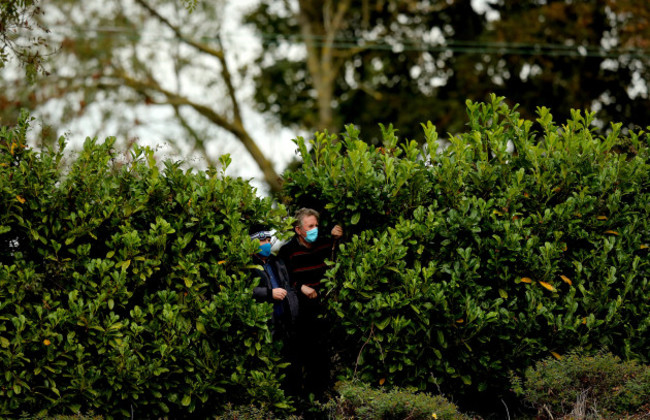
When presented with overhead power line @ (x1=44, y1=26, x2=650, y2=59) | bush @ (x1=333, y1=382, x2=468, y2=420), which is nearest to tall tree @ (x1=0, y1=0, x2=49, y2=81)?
bush @ (x1=333, y1=382, x2=468, y2=420)

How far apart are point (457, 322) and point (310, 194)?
72.6 inches

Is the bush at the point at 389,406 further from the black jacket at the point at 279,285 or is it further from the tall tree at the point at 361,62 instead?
the tall tree at the point at 361,62

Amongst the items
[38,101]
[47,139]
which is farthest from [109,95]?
[47,139]

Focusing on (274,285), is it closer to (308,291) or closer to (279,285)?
(279,285)

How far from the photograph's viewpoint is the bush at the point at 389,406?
235 inches

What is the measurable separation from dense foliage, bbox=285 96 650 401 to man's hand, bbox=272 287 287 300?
0.42 m

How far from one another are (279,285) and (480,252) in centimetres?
187

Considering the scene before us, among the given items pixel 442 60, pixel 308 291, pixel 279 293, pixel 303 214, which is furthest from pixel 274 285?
pixel 442 60

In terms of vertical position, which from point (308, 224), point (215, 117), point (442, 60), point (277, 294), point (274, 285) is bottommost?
point (277, 294)

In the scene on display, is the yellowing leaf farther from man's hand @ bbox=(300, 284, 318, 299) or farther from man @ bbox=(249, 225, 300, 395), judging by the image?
man @ bbox=(249, 225, 300, 395)

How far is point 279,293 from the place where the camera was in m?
6.57

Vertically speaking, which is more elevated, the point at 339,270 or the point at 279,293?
the point at 339,270

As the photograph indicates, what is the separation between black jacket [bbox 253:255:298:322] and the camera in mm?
6605

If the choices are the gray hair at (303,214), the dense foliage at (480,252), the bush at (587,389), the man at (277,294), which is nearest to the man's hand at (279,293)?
the man at (277,294)
